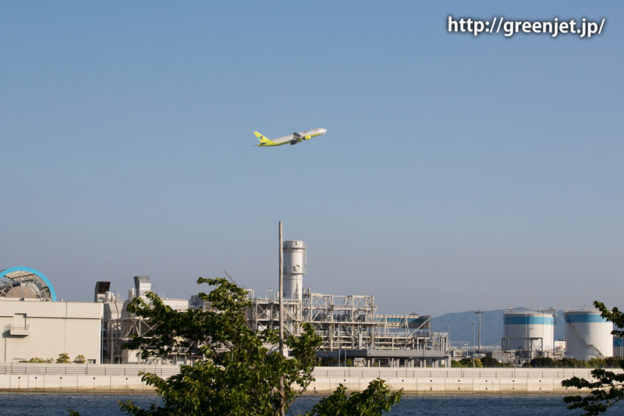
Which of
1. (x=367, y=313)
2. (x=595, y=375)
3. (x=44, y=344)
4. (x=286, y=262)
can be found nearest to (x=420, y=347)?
(x=367, y=313)

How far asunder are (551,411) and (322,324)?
47882mm

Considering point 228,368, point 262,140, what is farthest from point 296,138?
point 228,368

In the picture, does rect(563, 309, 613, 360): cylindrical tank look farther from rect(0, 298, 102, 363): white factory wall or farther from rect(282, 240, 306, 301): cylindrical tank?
rect(0, 298, 102, 363): white factory wall

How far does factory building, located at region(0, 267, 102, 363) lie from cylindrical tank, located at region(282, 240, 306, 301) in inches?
1276

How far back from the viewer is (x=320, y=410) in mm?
29734

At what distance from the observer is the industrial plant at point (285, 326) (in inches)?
4525

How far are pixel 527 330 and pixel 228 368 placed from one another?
553ft

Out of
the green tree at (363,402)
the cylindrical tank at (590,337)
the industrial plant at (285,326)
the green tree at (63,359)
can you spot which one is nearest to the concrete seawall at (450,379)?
the industrial plant at (285,326)

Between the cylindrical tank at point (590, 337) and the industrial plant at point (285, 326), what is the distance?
0.65 feet

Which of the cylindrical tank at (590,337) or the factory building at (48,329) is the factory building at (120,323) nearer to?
the factory building at (48,329)

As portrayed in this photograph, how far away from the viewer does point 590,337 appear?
587ft

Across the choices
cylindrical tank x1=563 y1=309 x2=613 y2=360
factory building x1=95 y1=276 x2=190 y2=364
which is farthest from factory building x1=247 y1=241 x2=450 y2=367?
cylindrical tank x1=563 y1=309 x2=613 y2=360

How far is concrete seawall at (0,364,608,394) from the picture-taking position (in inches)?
4146

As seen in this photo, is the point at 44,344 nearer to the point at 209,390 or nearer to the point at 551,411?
the point at 551,411
